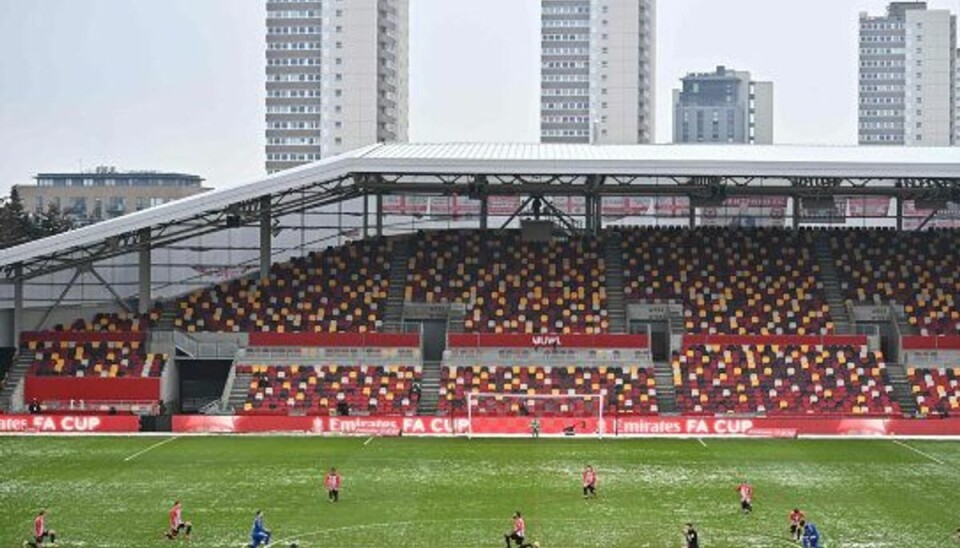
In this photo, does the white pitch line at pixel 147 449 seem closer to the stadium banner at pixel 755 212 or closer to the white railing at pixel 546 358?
the white railing at pixel 546 358

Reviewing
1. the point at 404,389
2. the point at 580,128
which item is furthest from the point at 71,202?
the point at 404,389

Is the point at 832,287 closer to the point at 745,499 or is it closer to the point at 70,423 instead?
the point at 745,499

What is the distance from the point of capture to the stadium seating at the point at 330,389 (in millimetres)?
66500

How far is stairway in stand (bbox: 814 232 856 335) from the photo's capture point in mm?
73688

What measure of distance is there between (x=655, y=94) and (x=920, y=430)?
130m

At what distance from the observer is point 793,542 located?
38625 mm

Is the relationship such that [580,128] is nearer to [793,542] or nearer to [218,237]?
[218,237]

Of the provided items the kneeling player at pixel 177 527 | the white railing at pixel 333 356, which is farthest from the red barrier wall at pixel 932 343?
the kneeling player at pixel 177 527

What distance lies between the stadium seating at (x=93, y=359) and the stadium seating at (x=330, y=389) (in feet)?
16.0

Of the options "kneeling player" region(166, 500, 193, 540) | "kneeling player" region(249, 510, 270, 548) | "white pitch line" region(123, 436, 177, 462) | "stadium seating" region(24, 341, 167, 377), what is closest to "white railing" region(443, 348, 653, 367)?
"stadium seating" region(24, 341, 167, 377)

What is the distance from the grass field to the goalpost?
2048mm

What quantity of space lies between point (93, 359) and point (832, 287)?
131ft

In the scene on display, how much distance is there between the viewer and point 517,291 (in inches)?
2990

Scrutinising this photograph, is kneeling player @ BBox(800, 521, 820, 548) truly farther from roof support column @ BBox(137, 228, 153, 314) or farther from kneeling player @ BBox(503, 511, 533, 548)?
roof support column @ BBox(137, 228, 153, 314)
